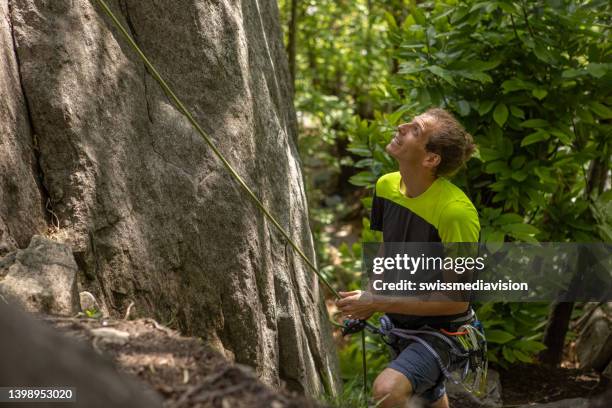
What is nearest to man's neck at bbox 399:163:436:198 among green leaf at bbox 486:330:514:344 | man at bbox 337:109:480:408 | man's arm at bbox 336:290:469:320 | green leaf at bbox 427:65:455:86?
man at bbox 337:109:480:408

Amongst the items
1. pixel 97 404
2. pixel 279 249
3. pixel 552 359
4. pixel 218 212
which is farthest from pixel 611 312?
pixel 97 404

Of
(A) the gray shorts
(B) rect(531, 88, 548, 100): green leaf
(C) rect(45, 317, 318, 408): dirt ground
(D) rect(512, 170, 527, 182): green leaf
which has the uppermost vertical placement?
(B) rect(531, 88, 548, 100): green leaf

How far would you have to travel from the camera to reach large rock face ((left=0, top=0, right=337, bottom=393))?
12.2 ft

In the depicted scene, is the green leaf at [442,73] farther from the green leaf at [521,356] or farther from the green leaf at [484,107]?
the green leaf at [521,356]

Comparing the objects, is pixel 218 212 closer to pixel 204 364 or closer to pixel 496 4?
pixel 204 364

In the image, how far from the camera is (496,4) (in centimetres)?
525

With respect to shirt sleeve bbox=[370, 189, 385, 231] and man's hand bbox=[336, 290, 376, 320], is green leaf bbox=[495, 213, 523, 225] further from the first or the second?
man's hand bbox=[336, 290, 376, 320]

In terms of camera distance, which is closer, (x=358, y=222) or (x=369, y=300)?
(x=369, y=300)

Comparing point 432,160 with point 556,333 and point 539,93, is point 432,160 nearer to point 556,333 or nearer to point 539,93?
point 539,93

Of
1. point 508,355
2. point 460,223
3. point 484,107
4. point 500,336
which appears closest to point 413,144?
point 460,223

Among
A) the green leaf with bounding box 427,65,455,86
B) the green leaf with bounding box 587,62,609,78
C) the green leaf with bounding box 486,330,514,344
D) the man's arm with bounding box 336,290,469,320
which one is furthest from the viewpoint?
the green leaf with bounding box 486,330,514,344

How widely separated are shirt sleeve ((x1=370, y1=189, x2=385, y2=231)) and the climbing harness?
614mm

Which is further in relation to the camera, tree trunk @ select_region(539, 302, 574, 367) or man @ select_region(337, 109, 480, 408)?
tree trunk @ select_region(539, 302, 574, 367)

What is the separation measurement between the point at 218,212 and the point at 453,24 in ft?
8.90
